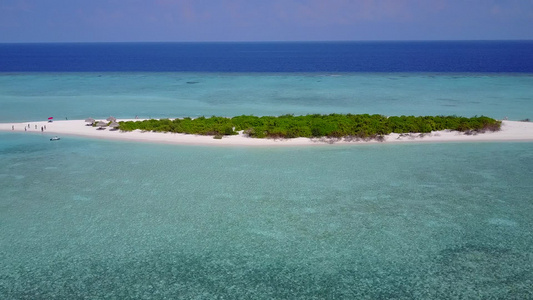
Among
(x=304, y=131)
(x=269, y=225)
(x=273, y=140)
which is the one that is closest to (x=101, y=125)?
(x=273, y=140)

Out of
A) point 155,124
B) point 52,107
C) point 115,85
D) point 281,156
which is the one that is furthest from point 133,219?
point 115,85

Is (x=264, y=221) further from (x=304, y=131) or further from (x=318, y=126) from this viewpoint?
(x=318, y=126)

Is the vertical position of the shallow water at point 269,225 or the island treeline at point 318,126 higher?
the island treeline at point 318,126

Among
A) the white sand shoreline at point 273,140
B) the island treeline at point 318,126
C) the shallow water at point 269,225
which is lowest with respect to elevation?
the shallow water at point 269,225

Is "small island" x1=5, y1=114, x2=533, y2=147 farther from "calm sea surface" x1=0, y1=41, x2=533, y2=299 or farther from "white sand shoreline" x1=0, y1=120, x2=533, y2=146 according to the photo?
"calm sea surface" x1=0, y1=41, x2=533, y2=299

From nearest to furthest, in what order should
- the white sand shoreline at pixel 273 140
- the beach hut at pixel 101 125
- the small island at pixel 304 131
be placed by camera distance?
1. the white sand shoreline at pixel 273 140
2. the small island at pixel 304 131
3. the beach hut at pixel 101 125

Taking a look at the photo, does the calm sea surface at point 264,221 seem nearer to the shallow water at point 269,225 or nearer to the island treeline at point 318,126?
the shallow water at point 269,225

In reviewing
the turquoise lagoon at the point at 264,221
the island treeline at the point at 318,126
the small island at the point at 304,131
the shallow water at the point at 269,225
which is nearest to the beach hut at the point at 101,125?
the small island at the point at 304,131
